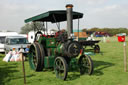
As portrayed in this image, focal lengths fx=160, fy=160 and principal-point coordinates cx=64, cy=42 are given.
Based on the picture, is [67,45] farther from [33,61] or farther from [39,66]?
[33,61]

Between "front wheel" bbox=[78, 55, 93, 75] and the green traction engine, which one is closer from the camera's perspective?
the green traction engine

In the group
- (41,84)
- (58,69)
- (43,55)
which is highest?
(43,55)

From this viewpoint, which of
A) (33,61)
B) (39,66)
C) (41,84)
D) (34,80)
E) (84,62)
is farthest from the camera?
(33,61)

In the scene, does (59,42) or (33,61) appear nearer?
(59,42)

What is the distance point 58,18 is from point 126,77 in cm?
387

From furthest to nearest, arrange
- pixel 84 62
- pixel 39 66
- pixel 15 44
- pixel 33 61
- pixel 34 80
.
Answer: pixel 15 44
pixel 33 61
pixel 39 66
pixel 84 62
pixel 34 80

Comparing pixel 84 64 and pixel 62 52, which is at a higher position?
pixel 62 52

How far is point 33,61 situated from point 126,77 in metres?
3.95

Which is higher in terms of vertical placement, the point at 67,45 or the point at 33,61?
the point at 67,45

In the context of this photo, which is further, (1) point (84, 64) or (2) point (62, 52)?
(1) point (84, 64)

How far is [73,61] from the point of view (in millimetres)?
6062

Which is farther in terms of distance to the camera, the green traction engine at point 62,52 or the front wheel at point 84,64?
the front wheel at point 84,64

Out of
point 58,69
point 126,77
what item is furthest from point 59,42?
point 126,77

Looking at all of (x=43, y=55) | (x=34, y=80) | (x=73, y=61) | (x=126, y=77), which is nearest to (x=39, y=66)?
(x=43, y=55)
